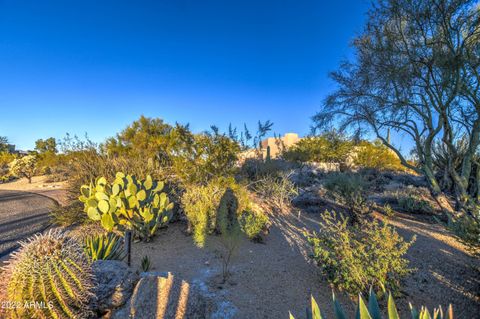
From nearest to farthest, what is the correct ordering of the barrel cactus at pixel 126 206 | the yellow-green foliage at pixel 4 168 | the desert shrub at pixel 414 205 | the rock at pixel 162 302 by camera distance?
the rock at pixel 162 302
the barrel cactus at pixel 126 206
the desert shrub at pixel 414 205
the yellow-green foliage at pixel 4 168

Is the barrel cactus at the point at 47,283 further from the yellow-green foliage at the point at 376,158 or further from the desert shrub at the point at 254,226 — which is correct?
the yellow-green foliage at the point at 376,158

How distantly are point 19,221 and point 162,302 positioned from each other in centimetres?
617

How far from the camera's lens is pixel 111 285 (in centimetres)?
235

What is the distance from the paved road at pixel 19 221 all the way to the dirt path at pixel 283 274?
2463 mm

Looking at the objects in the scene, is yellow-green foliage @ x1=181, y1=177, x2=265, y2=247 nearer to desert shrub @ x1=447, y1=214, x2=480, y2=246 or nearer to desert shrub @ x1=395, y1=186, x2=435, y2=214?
desert shrub @ x1=447, y1=214, x2=480, y2=246

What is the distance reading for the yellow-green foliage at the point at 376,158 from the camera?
15.6 metres

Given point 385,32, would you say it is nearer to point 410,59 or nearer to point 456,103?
point 410,59

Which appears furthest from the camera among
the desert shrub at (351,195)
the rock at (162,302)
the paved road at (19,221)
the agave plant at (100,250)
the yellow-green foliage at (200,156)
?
the yellow-green foliage at (200,156)

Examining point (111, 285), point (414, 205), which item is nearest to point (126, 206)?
point (111, 285)

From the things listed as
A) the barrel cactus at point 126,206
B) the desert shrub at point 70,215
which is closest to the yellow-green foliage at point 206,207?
the barrel cactus at point 126,206

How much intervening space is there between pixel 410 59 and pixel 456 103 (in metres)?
1.87

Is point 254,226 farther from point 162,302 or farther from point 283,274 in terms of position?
point 162,302

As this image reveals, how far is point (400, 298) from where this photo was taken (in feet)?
9.71

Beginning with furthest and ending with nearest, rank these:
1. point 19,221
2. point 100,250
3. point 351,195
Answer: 1. point 351,195
2. point 19,221
3. point 100,250
